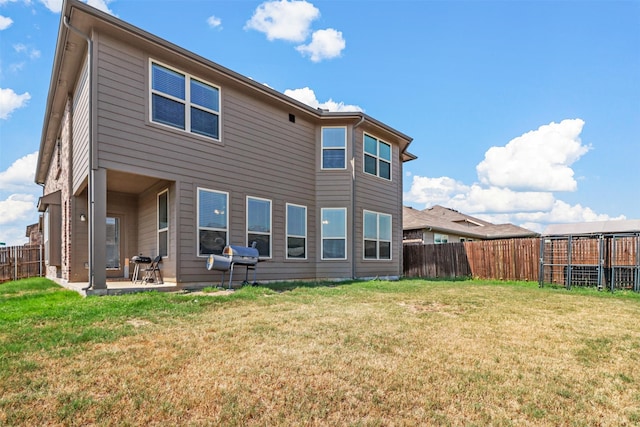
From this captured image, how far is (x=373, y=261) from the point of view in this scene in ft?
38.6

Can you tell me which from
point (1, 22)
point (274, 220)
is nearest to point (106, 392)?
point (274, 220)

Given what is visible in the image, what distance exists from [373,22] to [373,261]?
24.8 ft

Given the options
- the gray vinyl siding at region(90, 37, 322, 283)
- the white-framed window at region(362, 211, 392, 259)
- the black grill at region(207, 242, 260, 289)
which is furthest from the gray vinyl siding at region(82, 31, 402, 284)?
the black grill at region(207, 242, 260, 289)

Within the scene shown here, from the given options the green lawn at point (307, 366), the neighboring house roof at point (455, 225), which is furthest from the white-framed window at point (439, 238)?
the green lawn at point (307, 366)

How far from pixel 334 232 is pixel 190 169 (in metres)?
4.84

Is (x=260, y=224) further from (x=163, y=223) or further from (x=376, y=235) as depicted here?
(x=376, y=235)

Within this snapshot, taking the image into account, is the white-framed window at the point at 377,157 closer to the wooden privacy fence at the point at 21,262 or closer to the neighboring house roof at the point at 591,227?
the wooden privacy fence at the point at 21,262

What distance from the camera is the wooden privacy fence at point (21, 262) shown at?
13398 mm

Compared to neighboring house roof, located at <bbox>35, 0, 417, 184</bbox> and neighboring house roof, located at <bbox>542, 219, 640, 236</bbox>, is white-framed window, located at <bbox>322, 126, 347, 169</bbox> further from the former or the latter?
neighboring house roof, located at <bbox>542, 219, 640, 236</bbox>

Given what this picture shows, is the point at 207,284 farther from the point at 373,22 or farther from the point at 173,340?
the point at 373,22

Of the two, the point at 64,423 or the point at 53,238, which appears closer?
the point at 64,423

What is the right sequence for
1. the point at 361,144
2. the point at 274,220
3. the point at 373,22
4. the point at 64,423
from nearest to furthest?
the point at 64,423
the point at 274,220
the point at 373,22
the point at 361,144

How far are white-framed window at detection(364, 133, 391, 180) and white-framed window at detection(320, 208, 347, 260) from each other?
6.25 ft

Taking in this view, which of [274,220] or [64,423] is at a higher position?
[274,220]
